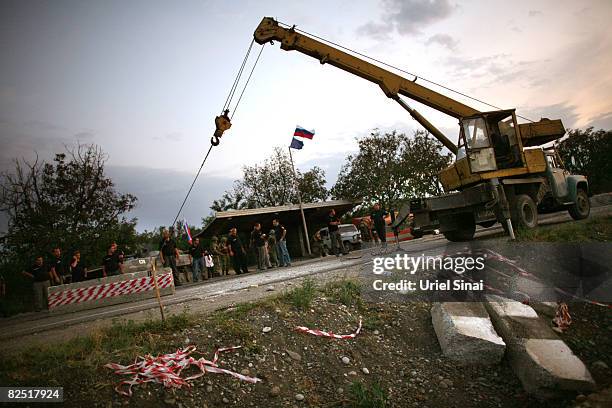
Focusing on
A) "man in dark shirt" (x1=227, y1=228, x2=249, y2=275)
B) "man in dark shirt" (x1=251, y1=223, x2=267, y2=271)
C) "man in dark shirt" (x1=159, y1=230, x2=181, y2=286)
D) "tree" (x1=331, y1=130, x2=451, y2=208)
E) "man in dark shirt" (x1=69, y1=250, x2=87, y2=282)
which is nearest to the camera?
"man in dark shirt" (x1=69, y1=250, x2=87, y2=282)

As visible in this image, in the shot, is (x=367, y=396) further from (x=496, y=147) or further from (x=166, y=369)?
(x=496, y=147)

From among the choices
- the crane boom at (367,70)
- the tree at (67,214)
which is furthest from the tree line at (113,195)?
the crane boom at (367,70)

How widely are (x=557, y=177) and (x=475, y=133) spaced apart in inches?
148

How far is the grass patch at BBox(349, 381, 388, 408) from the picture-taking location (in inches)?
140

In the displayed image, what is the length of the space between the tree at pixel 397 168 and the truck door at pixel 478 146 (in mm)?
20896

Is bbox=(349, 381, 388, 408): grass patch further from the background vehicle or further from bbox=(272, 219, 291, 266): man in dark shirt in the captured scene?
the background vehicle

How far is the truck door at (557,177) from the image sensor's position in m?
10.9

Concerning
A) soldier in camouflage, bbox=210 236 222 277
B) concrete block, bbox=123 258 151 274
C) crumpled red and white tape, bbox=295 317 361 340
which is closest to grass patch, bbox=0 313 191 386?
crumpled red and white tape, bbox=295 317 361 340

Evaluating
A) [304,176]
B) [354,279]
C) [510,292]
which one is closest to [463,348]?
[510,292]

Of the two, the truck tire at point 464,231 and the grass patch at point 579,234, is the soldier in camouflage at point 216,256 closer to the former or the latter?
the truck tire at point 464,231

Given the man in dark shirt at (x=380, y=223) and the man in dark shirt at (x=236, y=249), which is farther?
the man in dark shirt at (x=236, y=249)

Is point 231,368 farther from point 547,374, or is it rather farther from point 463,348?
point 547,374

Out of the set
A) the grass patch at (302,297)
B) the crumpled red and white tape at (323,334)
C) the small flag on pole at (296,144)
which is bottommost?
the crumpled red and white tape at (323,334)

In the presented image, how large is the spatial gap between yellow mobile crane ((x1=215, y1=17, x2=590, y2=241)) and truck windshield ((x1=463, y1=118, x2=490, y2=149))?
3cm
